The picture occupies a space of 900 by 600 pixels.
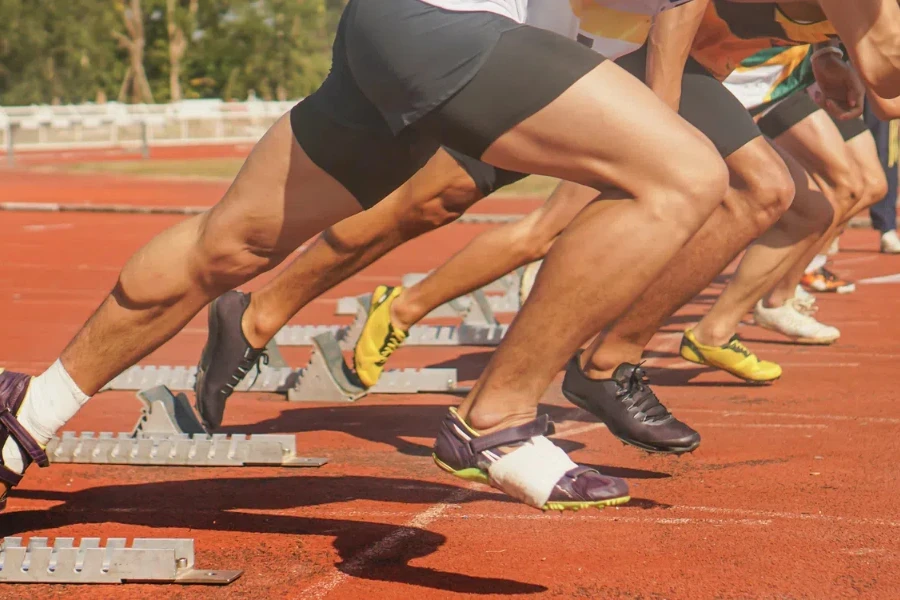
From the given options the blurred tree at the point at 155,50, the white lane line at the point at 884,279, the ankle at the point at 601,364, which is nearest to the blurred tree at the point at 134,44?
the blurred tree at the point at 155,50

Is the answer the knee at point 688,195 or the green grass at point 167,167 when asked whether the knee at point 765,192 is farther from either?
the green grass at point 167,167

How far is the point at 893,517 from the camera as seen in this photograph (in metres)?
4.00

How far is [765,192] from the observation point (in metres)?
5.24

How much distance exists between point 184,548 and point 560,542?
3.15 feet

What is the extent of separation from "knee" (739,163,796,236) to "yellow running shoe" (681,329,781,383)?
1.09 meters

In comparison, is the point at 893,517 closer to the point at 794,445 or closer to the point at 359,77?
the point at 794,445

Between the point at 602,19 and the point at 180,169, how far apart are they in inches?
1018

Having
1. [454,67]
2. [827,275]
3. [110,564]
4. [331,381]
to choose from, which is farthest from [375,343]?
[827,275]

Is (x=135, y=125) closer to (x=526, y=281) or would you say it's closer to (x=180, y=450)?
(x=526, y=281)

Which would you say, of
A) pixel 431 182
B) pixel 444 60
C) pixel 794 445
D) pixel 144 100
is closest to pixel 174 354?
pixel 431 182

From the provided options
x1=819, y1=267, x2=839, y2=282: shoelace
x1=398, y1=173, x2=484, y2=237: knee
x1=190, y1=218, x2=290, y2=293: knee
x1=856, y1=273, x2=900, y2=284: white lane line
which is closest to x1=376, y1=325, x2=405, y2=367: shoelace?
x1=398, y1=173, x2=484, y2=237: knee

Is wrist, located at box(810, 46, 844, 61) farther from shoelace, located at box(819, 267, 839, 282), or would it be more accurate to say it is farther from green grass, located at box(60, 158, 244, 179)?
green grass, located at box(60, 158, 244, 179)

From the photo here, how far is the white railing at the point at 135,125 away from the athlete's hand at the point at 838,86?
1231 inches

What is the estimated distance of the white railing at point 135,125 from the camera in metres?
38.3
